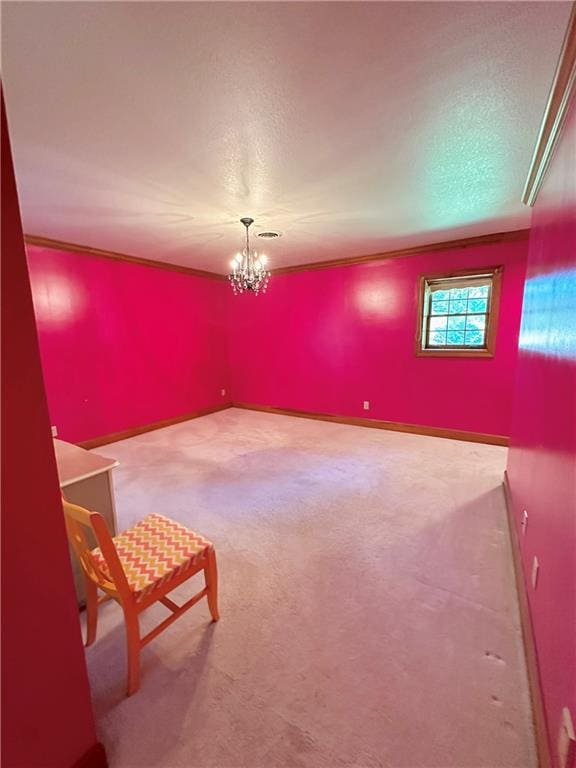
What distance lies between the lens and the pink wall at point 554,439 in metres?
1.03

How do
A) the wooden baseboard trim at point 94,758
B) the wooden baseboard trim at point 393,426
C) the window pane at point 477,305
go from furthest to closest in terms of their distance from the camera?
the wooden baseboard trim at point 393,426 < the window pane at point 477,305 < the wooden baseboard trim at point 94,758

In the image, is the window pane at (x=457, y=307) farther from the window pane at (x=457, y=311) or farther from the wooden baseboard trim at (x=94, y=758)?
the wooden baseboard trim at (x=94, y=758)

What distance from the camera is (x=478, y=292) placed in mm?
3869

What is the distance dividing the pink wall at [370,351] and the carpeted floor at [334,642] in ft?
4.49

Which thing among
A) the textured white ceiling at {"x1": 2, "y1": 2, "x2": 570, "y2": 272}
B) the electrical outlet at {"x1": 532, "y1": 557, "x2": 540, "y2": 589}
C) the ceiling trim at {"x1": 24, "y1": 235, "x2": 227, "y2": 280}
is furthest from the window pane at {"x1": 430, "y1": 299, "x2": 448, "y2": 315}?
the ceiling trim at {"x1": 24, "y1": 235, "x2": 227, "y2": 280}

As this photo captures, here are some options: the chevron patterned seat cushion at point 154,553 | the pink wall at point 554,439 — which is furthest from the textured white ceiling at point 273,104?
the chevron patterned seat cushion at point 154,553

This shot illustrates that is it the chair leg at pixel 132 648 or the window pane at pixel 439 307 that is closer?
the chair leg at pixel 132 648

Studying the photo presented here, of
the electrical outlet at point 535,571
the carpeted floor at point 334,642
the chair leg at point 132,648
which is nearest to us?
the carpeted floor at point 334,642

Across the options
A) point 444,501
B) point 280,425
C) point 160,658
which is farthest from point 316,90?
point 280,425

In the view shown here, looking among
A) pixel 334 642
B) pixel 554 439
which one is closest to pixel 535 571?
pixel 554 439

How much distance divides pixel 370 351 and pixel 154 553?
151 inches

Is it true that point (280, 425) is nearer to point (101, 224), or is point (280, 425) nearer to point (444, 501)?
point (444, 501)

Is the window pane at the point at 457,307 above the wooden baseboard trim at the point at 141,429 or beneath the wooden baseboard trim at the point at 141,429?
above

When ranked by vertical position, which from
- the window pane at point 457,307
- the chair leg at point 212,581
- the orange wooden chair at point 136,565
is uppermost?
the window pane at point 457,307
